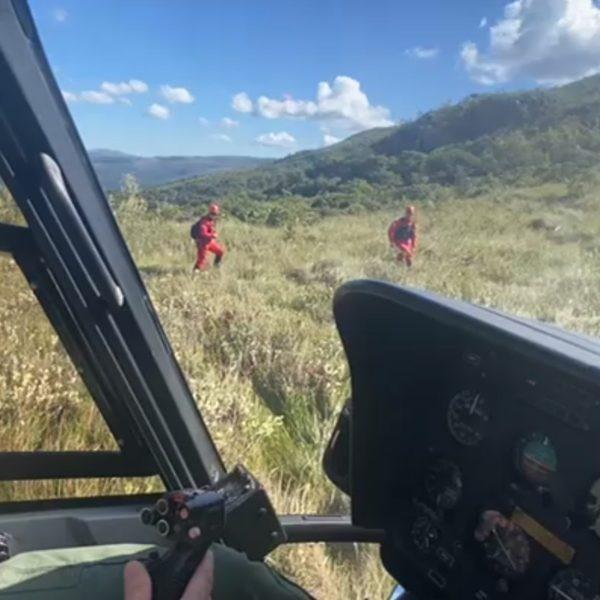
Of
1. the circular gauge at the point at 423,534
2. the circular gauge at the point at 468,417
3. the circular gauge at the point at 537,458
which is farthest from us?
the circular gauge at the point at 423,534

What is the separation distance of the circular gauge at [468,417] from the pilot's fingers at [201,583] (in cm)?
69

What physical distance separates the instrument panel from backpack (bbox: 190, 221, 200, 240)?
114cm

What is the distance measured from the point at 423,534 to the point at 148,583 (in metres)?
0.92

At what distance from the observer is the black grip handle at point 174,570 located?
3.28 ft

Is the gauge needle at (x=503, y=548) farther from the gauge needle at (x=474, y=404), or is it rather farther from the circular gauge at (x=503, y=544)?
the gauge needle at (x=474, y=404)

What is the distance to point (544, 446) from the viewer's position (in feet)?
4.80

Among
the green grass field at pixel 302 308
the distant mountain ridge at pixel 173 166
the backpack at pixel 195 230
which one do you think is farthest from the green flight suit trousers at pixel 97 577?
the backpack at pixel 195 230

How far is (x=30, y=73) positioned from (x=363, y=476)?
1061 millimetres

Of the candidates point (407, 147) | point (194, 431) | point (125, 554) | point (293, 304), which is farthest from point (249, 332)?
point (125, 554)

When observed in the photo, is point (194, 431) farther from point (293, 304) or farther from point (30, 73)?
point (293, 304)

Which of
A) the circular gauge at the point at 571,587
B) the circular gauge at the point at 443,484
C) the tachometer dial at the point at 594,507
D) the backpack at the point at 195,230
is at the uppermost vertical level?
the backpack at the point at 195,230

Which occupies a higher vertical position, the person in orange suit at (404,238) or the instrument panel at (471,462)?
the person in orange suit at (404,238)

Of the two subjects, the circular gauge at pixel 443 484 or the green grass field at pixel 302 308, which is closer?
the circular gauge at pixel 443 484

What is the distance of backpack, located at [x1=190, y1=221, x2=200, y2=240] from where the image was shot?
2.63 metres
